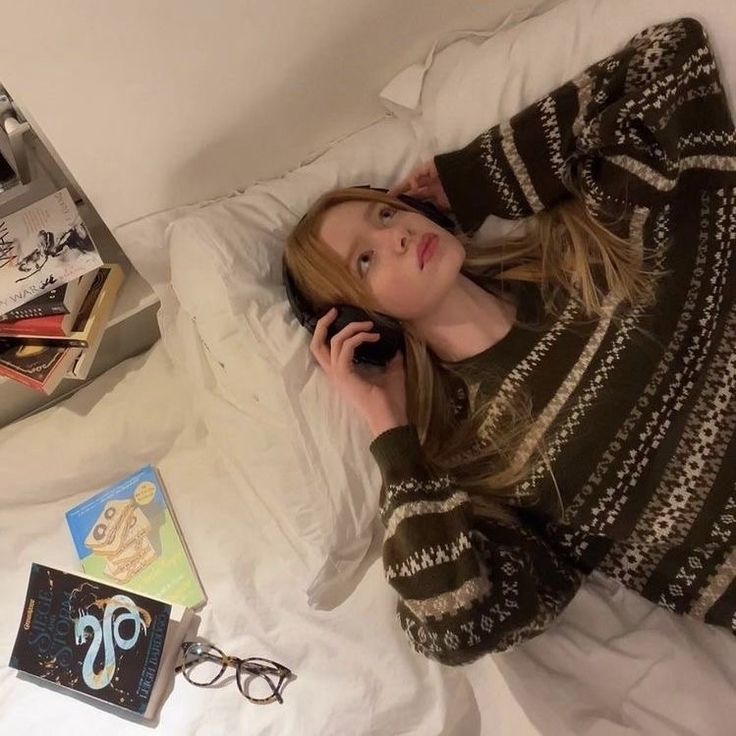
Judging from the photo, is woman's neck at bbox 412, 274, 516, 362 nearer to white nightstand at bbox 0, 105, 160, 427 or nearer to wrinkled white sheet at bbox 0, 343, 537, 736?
wrinkled white sheet at bbox 0, 343, 537, 736

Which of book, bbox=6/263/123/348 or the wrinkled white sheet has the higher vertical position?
book, bbox=6/263/123/348

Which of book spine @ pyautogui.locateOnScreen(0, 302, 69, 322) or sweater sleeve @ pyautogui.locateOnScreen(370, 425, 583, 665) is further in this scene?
book spine @ pyautogui.locateOnScreen(0, 302, 69, 322)

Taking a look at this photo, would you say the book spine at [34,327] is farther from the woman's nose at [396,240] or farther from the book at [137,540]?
the woman's nose at [396,240]

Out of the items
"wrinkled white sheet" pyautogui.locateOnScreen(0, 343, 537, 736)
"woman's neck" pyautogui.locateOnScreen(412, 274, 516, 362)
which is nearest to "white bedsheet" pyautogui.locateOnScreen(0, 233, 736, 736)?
"wrinkled white sheet" pyautogui.locateOnScreen(0, 343, 537, 736)

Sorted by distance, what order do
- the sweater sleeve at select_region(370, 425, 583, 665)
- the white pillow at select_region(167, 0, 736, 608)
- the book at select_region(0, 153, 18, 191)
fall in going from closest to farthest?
the sweater sleeve at select_region(370, 425, 583, 665) → the white pillow at select_region(167, 0, 736, 608) → the book at select_region(0, 153, 18, 191)

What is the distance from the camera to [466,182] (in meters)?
1.10

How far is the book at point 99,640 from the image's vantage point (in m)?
1.09

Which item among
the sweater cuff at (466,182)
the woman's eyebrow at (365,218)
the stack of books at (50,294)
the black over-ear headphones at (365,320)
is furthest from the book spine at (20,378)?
the sweater cuff at (466,182)

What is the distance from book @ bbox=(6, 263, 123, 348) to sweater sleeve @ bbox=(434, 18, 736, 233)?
0.57 metres

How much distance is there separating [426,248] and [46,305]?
574 millimetres

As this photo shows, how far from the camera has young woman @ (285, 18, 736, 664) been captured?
0.98 m

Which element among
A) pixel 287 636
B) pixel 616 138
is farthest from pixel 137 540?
pixel 616 138

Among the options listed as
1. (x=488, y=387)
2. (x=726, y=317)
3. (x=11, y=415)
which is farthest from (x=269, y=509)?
(x=726, y=317)

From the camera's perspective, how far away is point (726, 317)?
101cm
